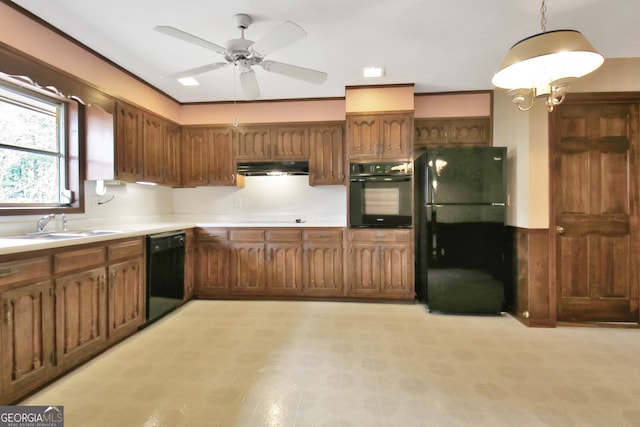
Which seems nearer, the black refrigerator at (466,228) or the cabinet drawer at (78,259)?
the cabinet drawer at (78,259)

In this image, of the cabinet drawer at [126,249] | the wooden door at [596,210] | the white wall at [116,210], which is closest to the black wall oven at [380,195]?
the wooden door at [596,210]

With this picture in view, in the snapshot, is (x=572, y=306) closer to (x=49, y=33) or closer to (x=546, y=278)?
(x=546, y=278)

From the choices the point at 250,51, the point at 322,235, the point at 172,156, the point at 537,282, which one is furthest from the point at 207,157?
the point at 537,282

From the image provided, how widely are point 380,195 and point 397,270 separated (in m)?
0.90

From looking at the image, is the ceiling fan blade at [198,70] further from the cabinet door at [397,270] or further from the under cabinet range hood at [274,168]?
the cabinet door at [397,270]

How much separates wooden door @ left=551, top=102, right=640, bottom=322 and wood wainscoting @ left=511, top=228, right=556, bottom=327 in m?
0.14

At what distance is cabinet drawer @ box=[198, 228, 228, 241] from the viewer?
3676mm

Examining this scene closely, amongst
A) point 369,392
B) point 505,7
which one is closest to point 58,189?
point 369,392

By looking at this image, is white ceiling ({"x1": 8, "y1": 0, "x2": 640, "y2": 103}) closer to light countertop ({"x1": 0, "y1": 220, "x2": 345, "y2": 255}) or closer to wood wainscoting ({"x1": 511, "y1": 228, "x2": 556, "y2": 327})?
light countertop ({"x1": 0, "y1": 220, "x2": 345, "y2": 255})

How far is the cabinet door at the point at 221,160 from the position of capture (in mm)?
4016

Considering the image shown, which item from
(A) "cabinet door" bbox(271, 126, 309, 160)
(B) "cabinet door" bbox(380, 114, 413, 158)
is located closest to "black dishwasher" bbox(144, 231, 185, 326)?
(A) "cabinet door" bbox(271, 126, 309, 160)

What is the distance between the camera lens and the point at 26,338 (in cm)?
177

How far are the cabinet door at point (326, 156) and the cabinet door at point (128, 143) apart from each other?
6.39 ft

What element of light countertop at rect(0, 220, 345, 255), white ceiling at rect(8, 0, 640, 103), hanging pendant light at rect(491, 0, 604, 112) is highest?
white ceiling at rect(8, 0, 640, 103)
